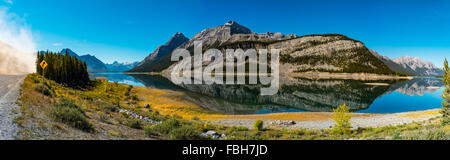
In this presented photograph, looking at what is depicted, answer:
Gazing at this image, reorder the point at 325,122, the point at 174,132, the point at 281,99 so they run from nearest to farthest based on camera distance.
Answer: the point at 174,132
the point at 325,122
the point at 281,99

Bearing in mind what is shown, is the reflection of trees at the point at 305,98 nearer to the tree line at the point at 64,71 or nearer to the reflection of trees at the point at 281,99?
the reflection of trees at the point at 281,99

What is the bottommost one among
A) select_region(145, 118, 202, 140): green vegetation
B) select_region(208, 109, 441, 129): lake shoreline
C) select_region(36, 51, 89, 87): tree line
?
select_region(208, 109, 441, 129): lake shoreline

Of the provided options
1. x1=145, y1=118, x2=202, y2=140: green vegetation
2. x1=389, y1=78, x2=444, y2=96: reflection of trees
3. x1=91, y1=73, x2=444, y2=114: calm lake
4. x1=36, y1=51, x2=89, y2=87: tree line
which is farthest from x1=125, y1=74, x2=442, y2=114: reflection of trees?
x1=36, y1=51, x2=89, y2=87: tree line

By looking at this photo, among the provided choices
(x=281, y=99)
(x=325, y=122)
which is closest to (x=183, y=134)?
(x=325, y=122)

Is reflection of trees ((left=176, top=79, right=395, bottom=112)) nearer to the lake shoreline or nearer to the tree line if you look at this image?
the lake shoreline

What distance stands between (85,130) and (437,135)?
17.7 meters

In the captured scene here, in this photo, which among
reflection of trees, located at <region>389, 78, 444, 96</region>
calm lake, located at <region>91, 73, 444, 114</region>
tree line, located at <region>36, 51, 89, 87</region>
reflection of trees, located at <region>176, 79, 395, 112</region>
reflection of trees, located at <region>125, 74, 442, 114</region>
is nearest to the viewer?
calm lake, located at <region>91, 73, 444, 114</region>

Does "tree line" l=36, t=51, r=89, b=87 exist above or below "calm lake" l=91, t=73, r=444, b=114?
above

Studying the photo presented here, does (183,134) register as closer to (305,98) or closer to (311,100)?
(311,100)
